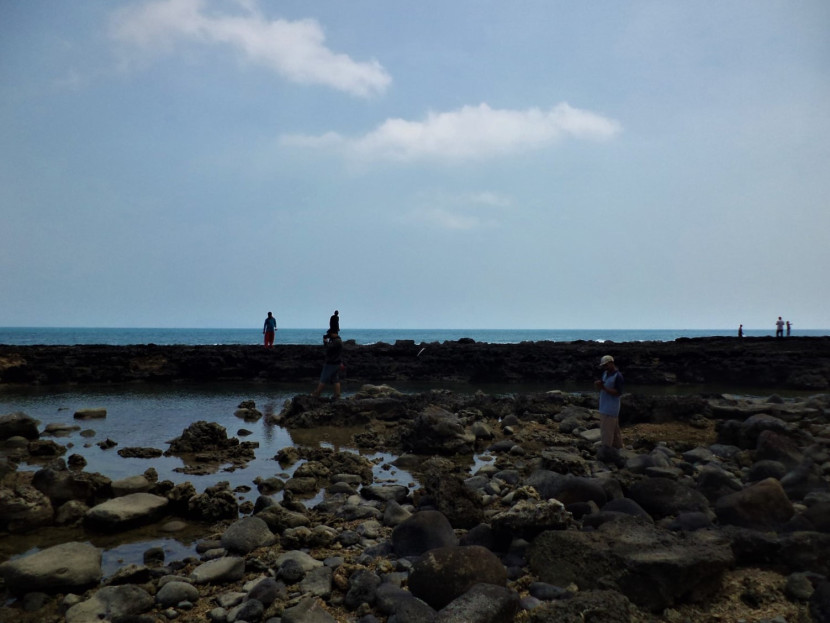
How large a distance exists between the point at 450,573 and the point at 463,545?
1.06m

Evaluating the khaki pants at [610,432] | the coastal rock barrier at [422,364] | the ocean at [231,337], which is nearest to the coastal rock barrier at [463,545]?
the khaki pants at [610,432]

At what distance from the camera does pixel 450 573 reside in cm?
430

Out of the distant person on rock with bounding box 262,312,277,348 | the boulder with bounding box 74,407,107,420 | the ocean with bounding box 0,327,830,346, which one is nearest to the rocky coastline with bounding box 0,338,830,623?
the boulder with bounding box 74,407,107,420

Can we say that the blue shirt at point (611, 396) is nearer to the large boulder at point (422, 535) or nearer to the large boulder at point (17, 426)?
the large boulder at point (422, 535)

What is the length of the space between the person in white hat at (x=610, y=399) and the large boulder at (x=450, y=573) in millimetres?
4860

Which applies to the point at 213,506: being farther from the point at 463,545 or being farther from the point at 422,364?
the point at 422,364

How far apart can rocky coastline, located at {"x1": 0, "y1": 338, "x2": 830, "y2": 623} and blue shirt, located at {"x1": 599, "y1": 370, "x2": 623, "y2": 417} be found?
736 mm

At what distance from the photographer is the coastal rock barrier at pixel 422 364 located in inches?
889

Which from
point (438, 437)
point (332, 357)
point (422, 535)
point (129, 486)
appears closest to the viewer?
point (422, 535)

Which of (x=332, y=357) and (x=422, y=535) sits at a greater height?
(x=332, y=357)

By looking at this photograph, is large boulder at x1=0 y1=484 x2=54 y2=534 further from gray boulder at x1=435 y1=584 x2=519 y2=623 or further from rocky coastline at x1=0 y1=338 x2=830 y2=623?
gray boulder at x1=435 y1=584 x2=519 y2=623

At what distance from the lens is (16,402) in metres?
16.8

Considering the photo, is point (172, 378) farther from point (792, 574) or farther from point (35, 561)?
point (792, 574)

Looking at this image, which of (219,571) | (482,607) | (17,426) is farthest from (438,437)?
(17,426)
